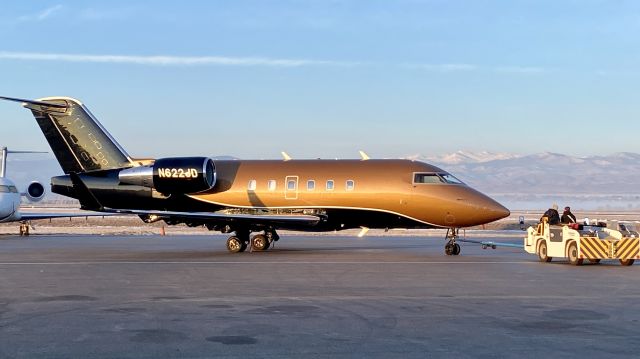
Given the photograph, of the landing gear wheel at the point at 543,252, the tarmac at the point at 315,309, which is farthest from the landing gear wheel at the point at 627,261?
the landing gear wheel at the point at 543,252

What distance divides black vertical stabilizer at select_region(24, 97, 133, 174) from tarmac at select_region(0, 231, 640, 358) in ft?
21.7

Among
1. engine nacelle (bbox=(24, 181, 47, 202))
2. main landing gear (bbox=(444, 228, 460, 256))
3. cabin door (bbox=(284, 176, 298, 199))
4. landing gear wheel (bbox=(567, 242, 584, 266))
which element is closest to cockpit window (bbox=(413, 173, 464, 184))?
main landing gear (bbox=(444, 228, 460, 256))

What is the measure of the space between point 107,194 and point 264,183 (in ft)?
18.2

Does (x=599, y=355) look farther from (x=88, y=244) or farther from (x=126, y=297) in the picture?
(x=88, y=244)

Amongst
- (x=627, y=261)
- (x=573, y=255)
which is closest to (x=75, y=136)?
(x=573, y=255)

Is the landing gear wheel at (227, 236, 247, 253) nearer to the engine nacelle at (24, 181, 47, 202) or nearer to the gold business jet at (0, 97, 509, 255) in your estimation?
the gold business jet at (0, 97, 509, 255)

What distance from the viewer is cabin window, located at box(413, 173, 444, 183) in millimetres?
27094

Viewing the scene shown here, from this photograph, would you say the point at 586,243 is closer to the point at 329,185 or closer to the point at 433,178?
the point at 433,178

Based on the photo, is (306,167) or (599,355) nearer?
(599,355)

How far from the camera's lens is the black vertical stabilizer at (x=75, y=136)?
29.2 metres

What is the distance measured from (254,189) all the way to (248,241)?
5.91ft

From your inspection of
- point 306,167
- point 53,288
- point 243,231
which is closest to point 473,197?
point 306,167

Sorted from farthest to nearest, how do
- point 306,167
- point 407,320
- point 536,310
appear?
point 306,167, point 536,310, point 407,320

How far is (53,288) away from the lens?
16000 millimetres
